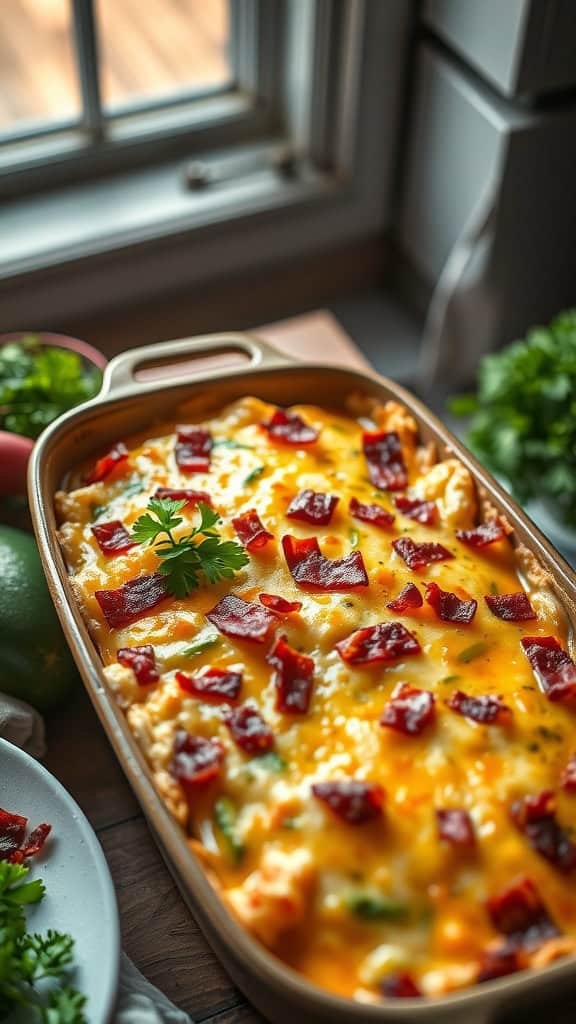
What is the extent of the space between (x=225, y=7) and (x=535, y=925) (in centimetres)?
212

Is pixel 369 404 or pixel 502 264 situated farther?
pixel 502 264

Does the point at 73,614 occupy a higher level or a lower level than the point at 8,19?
lower

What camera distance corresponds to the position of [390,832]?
1.24m

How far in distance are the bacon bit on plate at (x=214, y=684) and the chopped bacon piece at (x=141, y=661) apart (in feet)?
0.11

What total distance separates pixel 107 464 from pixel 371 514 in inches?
15.1

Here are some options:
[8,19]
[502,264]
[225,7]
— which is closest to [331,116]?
[225,7]

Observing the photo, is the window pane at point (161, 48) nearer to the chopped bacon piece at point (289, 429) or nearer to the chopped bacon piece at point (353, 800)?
the chopped bacon piece at point (289, 429)

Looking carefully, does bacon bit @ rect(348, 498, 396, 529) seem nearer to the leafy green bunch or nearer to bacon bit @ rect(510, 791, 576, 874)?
bacon bit @ rect(510, 791, 576, 874)

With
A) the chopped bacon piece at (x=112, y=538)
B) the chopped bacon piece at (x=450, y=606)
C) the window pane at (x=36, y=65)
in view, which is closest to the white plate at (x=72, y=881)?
the chopped bacon piece at (x=112, y=538)

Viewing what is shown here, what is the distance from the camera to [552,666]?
141 cm

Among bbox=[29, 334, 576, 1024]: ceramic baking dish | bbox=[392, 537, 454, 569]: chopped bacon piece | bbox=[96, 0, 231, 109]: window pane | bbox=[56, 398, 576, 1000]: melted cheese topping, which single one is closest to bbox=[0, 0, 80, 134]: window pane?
bbox=[96, 0, 231, 109]: window pane

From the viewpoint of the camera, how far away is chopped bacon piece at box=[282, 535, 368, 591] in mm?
1482

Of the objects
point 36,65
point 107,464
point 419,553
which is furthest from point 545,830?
point 36,65

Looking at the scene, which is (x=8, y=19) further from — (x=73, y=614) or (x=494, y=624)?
(x=494, y=624)
